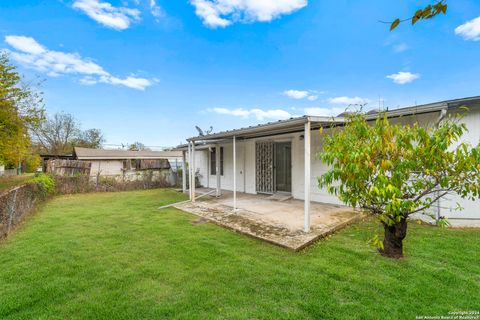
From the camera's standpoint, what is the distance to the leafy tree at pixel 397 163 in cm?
296

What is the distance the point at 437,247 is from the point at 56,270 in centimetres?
633

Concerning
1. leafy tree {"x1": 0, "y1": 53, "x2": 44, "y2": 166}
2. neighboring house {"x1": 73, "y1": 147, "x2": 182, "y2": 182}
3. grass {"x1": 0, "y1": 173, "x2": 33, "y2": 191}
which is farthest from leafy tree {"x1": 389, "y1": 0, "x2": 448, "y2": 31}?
grass {"x1": 0, "y1": 173, "x2": 33, "y2": 191}

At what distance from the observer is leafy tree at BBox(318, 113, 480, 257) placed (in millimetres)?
2955

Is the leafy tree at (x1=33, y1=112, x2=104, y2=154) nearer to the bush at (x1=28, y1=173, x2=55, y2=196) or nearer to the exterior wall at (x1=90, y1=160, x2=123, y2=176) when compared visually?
the exterior wall at (x1=90, y1=160, x2=123, y2=176)

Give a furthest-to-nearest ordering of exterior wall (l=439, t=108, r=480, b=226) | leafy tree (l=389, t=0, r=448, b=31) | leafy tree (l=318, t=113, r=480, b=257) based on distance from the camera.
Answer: exterior wall (l=439, t=108, r=480, b=226) → leafy tree (l=318, t=113, r=480, b=257) → leafy tree (l=389, t=0, r=448, b=31)

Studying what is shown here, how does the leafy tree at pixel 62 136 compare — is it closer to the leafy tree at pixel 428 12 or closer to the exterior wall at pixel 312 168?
the exterior wall at pixel 312 168

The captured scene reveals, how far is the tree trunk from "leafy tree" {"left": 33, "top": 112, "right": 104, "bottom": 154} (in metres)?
32.7

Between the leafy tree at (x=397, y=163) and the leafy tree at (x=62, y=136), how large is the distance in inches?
1274

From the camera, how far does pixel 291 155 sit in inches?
337

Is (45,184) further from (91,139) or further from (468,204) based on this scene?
(91,139)

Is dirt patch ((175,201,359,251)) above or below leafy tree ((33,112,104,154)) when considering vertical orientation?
below

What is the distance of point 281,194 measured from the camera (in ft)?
29.0

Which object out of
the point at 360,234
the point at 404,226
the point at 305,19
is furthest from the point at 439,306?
the point at 305,19

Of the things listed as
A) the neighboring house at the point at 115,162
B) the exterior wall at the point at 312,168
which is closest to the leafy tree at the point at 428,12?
the exterior wall at the point at 312,168
